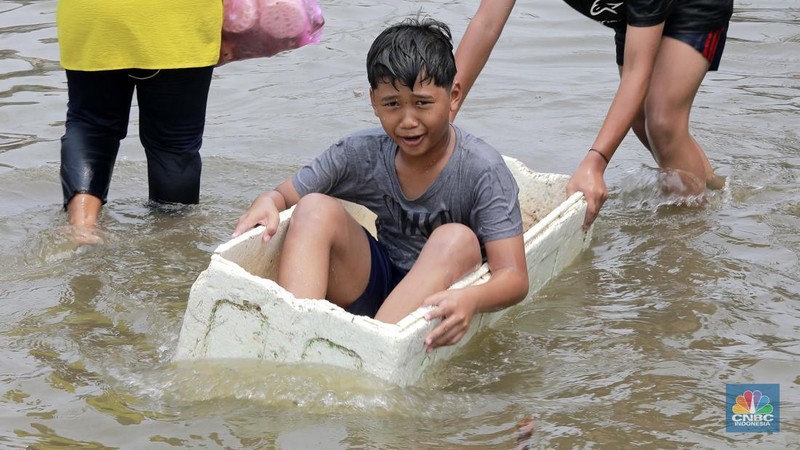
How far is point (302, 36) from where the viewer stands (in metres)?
4.69

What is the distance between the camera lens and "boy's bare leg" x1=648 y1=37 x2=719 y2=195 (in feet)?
16.0

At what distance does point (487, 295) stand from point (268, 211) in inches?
30.4

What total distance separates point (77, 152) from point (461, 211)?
1695 mm

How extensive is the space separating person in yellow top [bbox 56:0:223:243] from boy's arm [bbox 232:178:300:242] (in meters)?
0.85

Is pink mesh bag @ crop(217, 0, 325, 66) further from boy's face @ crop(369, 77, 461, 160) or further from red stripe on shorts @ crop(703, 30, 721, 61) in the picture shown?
red stripe on shorts @ crop(703, 30, 721, 61)

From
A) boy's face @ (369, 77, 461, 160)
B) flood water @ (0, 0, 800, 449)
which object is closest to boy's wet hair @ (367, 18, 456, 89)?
boy's face @ (369, 77, 461, 160)

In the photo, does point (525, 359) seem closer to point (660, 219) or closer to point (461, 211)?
point (461, 211)

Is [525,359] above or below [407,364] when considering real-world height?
below

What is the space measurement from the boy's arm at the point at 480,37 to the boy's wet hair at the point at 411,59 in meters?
1.17

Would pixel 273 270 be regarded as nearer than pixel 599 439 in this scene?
No

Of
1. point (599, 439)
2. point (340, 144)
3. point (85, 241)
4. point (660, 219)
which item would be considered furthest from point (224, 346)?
point (660, 219)

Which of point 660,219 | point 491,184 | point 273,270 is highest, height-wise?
point 491,184

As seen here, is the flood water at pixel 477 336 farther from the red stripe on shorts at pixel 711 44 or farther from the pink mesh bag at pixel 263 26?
the pink mesh bag at pixel 263 26

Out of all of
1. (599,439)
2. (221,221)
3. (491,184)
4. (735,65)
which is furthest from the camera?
(735,65)
